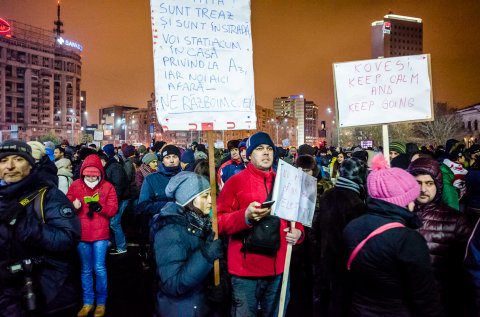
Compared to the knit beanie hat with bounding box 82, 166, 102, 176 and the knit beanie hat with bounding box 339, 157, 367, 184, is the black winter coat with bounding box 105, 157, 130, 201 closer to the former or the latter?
the knit beanie hat with bounding box 82, 166, 102, 176

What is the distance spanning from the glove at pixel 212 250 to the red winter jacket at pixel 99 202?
3.02m

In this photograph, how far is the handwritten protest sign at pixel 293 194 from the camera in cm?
328

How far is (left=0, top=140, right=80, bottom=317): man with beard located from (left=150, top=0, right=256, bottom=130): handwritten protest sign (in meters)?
1.25

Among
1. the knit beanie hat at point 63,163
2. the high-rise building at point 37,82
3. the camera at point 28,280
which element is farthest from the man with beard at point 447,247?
the high-rise building at point 37,82

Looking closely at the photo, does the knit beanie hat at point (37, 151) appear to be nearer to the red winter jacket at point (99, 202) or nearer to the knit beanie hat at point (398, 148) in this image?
the red winter jacket at point (99, 202)

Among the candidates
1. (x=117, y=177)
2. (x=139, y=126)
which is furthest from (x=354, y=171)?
(x=139, y=126)

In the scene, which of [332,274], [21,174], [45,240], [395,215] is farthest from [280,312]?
[21,174]

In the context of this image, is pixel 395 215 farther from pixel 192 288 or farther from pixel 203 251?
pixel 192 288

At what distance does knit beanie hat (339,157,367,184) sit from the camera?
13.4 feet

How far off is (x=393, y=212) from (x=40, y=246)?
2.86m

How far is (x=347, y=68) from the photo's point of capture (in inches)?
191

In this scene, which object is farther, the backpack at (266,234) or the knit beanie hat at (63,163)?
the knit beanie hat at (63,163)

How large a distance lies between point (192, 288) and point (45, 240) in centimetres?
130

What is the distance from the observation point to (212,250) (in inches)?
116
